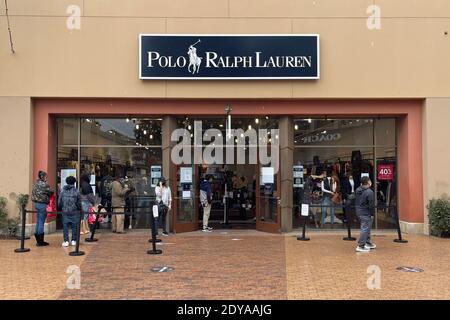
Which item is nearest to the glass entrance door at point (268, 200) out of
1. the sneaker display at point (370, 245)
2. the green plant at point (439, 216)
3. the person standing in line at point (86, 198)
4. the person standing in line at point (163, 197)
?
the person standing in line at point (163, 197)

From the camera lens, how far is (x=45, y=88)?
12.8 metres

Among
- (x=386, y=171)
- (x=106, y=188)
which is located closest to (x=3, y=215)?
(x=106, y=188)

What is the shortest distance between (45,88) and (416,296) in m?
10.6

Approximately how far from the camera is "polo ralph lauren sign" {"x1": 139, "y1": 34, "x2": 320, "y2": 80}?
42.4ft

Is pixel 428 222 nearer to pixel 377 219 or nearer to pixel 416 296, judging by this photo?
pixel 377 219

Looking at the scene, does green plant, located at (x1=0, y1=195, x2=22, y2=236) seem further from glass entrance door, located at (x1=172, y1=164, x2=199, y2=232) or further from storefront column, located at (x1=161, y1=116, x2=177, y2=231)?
glass entrance door, located at (x1=172, y1=164, x2=199, y2=232)

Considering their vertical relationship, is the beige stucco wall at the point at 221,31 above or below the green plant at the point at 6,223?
above

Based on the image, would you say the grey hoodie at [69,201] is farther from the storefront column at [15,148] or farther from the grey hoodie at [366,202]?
the grey hoodie at [366,202]

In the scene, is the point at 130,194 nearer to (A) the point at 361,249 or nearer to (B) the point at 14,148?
(B) the point at 14,148

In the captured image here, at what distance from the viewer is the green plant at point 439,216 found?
1229cm

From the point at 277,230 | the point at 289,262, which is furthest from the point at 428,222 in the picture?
the point at 289,262

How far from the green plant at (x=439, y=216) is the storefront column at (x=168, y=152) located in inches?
283

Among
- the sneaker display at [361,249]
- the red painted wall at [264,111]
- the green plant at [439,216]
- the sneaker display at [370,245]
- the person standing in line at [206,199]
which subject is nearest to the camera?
the sneaker display at [361,249]

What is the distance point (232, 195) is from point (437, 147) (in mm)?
6165
